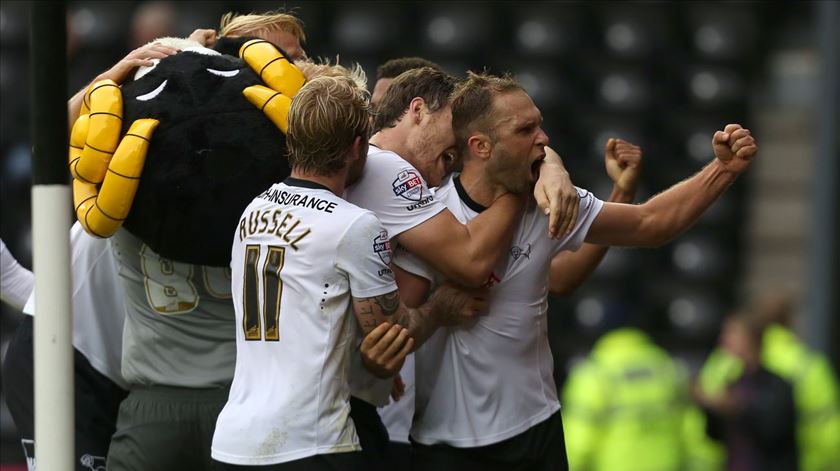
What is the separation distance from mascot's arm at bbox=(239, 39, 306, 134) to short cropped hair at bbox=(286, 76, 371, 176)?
0.55 feet

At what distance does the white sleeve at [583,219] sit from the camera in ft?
13.8

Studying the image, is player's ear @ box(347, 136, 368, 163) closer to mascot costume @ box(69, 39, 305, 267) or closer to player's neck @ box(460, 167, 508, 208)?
mascot costume @ box(69, 39, 305, 267)

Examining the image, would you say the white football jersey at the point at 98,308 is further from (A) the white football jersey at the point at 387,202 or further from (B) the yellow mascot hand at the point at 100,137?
(A) the white football jersey at the point at 387,202

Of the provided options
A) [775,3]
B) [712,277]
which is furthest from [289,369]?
[775,3]

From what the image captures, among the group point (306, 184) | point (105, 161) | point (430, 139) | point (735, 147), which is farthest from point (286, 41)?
point (735, 147)

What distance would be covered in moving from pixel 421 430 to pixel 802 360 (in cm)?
552

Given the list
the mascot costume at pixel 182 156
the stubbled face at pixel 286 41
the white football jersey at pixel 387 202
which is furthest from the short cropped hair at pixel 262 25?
the white football jersey at pixel 387 202

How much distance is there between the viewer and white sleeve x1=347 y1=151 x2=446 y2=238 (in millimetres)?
4020

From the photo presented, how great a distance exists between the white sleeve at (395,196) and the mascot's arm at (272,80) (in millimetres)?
275

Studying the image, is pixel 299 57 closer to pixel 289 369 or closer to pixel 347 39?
pixel 289 369

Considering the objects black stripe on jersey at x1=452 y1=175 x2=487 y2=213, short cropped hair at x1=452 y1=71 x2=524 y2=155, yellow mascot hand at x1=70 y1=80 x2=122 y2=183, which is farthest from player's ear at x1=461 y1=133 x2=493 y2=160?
yellow mascot hand at x1=70 y1=80 x2=122 y2=183

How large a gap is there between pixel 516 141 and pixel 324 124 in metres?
0.66

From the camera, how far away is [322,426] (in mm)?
3684

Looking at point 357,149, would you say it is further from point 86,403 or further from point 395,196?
point 86,403
